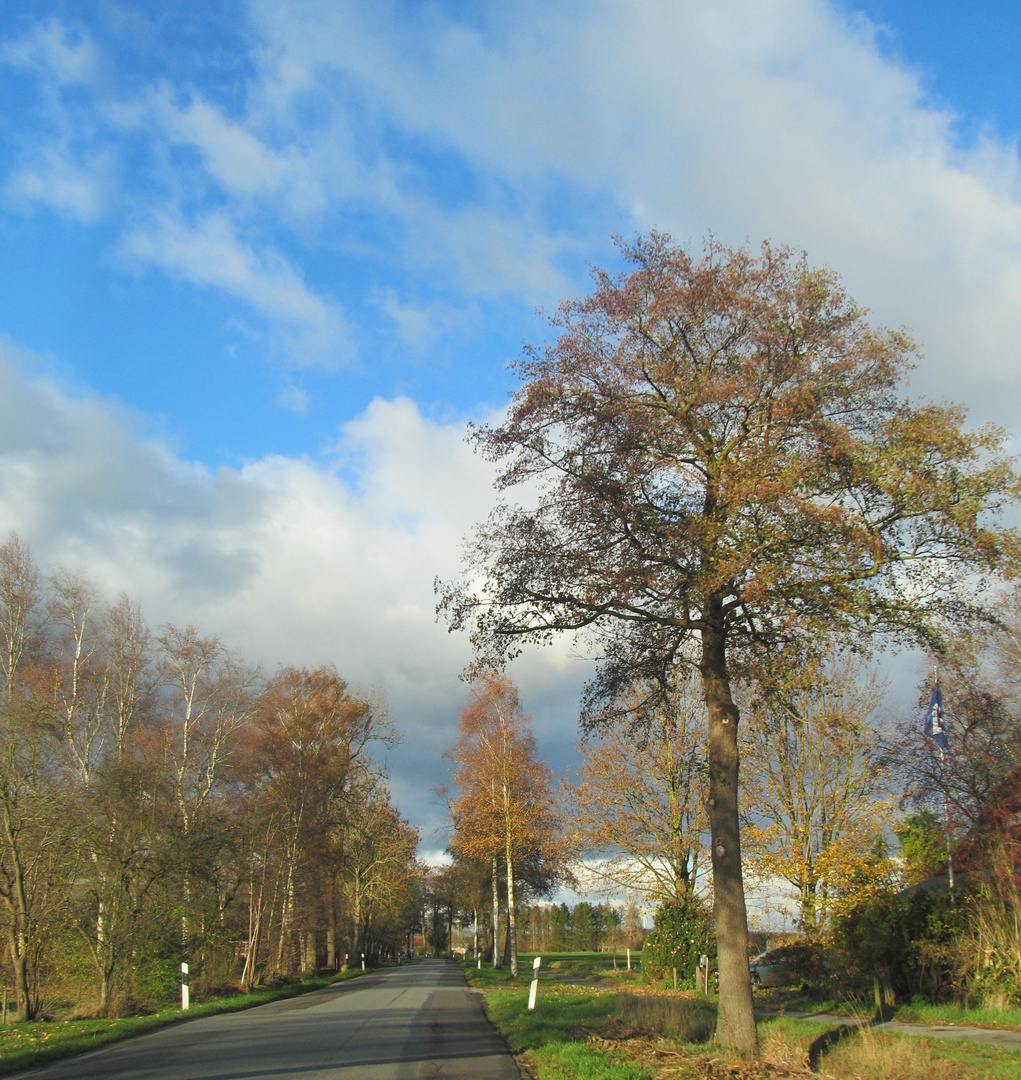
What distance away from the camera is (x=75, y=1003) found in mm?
18031

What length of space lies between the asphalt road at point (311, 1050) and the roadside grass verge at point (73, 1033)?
41 centimetres

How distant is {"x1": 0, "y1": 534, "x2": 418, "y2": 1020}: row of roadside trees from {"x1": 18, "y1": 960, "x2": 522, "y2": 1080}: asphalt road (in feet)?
12.1

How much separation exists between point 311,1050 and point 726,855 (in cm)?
642

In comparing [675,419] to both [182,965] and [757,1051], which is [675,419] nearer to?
[757,1051]

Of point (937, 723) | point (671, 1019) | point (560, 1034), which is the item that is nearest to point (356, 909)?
point (937, 723)

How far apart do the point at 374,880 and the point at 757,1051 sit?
36.3m

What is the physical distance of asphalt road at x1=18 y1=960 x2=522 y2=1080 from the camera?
29.8 feet

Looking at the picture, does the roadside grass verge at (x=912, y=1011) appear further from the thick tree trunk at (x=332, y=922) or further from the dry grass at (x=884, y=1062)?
the thick tree trunk at (x=332, y=922)

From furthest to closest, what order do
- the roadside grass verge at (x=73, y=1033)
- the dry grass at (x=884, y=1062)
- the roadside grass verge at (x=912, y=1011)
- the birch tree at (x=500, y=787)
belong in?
the birch tree at (x=500, y=787), the roadside grass verge at (x=912, y=1011), the roadside grass verge at (x=73, y=1033), the dry grass at (x=884, y=1062)

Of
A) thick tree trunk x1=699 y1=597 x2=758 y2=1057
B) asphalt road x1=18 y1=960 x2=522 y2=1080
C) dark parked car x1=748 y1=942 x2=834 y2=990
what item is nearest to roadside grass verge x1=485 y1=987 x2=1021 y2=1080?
thick tree trunk x1=699 y1=597 x2=758 y2=1057

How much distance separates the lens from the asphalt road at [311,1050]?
9.07m

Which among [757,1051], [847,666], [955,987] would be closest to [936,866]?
[847,666]

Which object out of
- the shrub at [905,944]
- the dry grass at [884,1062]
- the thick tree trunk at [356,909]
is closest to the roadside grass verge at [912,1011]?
the shrub at [905,944]

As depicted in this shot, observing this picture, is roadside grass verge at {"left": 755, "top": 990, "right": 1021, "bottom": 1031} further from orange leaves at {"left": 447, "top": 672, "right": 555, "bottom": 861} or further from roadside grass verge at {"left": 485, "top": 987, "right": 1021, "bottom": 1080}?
orange leaves at {"left": 447, "top": 672, "right": 555, "bottom": 861}
